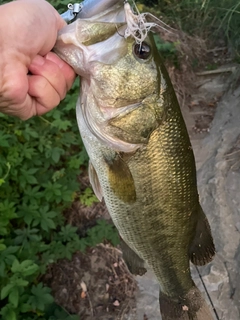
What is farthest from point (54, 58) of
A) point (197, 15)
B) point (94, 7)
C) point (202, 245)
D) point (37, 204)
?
point (197, 15)

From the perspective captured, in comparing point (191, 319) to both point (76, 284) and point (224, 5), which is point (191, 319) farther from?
point (224, 5)

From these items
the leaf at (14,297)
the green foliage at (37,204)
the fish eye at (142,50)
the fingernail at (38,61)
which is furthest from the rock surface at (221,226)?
the fingernail at (38,61)

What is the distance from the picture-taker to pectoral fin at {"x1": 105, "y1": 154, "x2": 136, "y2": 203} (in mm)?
1632

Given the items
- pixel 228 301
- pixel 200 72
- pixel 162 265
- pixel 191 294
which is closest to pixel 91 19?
pixel 162 265

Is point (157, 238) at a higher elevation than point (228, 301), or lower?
higher

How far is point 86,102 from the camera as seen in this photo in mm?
1558

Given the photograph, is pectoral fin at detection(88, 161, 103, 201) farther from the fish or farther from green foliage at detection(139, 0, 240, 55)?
green foliage at detection(139, 0, 240, 55)

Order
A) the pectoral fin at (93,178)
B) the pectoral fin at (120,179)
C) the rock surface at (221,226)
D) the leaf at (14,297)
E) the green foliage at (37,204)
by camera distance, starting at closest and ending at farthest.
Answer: the pectoral fin at (120,179) → the pectoral fin at (93,178) → the leaf at (14,297) → the green foliage at (37,204) → the rock surface at (221,226)

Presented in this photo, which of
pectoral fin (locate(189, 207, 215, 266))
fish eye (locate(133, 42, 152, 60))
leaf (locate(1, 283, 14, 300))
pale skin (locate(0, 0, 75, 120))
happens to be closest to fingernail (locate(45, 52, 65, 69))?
pale skin (locate(0, 0, 75, 120))

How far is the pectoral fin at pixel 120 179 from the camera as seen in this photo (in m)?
1.63

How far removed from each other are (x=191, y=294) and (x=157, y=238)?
43cm

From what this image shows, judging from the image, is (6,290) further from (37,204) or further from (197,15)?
(197,15)

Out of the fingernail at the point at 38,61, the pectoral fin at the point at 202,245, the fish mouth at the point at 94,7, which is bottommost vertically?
the pectoral fin at the point at 202,245

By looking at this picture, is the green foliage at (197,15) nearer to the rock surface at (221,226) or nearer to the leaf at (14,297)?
the rock surface at (221,226)
